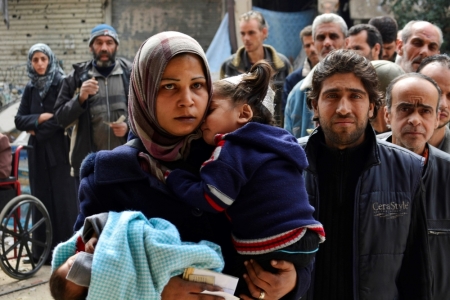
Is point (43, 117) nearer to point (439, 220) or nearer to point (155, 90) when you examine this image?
point (439, 220)

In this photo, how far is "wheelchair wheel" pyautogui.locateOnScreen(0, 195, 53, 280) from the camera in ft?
19.6

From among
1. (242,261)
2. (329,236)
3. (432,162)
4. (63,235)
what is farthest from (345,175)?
(63,235)

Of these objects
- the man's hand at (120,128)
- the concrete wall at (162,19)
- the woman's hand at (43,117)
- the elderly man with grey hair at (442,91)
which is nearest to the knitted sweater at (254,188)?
the elderly man with grey hair at (442,91)

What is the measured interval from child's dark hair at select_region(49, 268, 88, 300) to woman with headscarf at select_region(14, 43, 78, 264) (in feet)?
17.0

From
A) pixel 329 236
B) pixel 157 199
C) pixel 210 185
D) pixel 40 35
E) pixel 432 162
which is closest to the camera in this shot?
pixel 210 185

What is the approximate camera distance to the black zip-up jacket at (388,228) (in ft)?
8.43

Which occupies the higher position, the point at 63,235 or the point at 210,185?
the point at 210,185

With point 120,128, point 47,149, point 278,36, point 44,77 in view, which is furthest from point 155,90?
point 278,36

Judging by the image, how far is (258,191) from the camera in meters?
1.75

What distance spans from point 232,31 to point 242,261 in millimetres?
9007

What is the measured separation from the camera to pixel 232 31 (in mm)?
10539

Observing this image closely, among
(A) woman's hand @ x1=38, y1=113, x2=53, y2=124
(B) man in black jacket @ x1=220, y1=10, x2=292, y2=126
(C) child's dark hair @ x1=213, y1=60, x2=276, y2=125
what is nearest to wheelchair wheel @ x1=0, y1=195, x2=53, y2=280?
(A) woman's hand @ x1=38, y1=113, x2=53, y2=124

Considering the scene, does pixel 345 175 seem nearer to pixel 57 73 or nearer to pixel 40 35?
pixel 57 73

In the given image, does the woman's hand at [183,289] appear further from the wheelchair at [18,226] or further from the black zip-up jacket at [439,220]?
the wheelchair at [18,226]
